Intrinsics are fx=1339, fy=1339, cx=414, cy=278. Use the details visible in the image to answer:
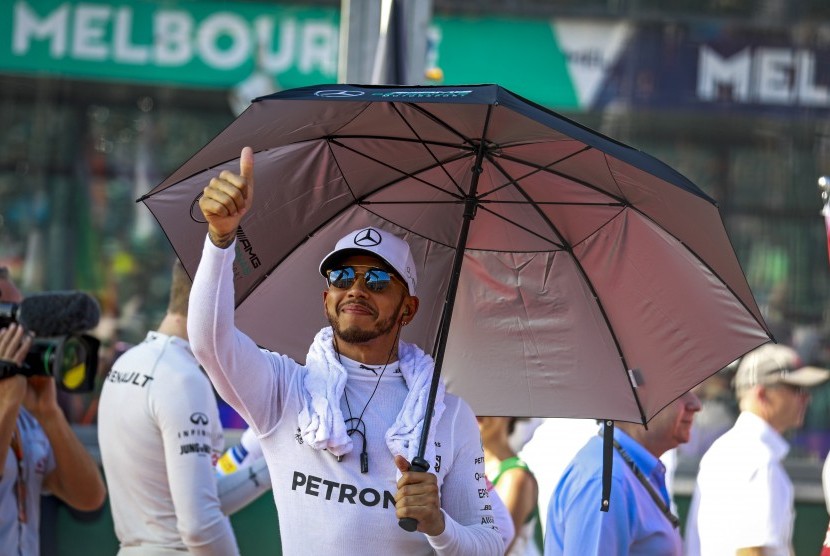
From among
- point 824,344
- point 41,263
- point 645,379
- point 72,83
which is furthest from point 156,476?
point 824,344

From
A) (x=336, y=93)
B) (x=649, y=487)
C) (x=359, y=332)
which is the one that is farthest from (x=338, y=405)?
(x=649, y=487)

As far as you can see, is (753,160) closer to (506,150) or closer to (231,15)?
(231,15)

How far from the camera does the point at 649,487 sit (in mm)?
4438

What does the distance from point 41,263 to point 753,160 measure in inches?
171

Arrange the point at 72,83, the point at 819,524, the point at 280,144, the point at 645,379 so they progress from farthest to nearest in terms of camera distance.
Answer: the point at 72,83 < the point at 819,524 < the point at 645,379 < the point at 280,144

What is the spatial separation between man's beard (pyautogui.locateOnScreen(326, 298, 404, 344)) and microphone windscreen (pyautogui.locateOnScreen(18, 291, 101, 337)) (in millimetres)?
1253

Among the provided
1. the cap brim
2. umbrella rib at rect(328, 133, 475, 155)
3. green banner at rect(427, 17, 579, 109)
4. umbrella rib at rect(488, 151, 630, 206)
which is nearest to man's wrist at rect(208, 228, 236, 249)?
umbrella rib at rect(328, 133, 475, 155)

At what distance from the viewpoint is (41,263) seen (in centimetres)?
775

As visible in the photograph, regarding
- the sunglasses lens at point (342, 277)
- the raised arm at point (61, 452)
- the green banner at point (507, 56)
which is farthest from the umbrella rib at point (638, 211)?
the green banner at point (507, 56)

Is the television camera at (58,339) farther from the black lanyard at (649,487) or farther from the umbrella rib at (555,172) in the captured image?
the black lanyard at (649,487)

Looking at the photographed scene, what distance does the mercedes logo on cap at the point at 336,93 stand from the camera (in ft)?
9.98

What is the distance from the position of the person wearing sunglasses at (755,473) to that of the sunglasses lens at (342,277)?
7.73ft

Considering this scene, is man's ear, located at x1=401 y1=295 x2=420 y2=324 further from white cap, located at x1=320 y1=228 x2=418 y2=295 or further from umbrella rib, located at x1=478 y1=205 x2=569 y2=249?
umbrella rib, located at x1=478 y1=205 x2=569 y2=249

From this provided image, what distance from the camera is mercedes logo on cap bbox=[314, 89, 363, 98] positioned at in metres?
3.04
